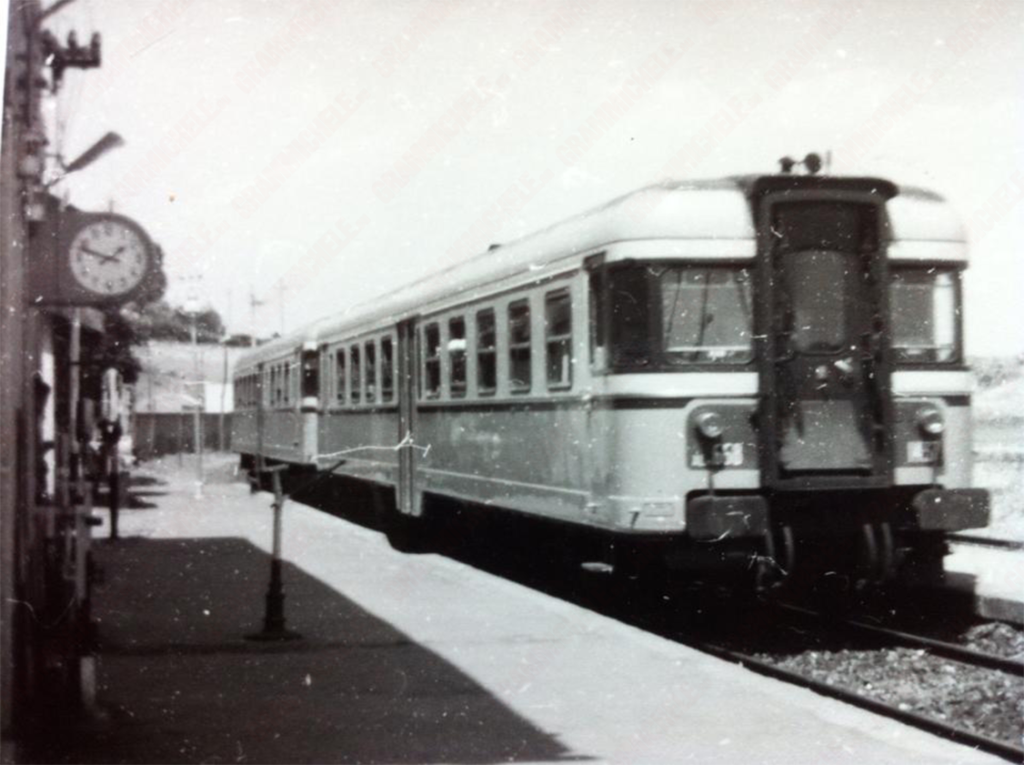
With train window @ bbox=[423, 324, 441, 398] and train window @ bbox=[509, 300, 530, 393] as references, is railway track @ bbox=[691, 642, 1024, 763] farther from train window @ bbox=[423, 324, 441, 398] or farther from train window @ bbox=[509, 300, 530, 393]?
train window @ bbox=[423, 324, 441, 398]

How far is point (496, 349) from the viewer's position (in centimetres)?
1288

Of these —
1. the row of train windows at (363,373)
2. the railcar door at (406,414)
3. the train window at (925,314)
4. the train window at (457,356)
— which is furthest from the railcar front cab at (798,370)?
the row of train windows at (363,373)

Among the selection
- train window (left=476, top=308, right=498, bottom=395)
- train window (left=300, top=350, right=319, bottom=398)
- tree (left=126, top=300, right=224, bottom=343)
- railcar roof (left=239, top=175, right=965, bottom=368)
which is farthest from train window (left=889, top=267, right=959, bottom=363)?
tree (left=126, top=300, right=224, bottom=343)

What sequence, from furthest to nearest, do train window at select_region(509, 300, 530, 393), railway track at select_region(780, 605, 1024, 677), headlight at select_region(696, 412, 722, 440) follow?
train window at select_region(509, 300, 530, 393) → headlight at select_region(696, 412, 722, 440) → railway track at select_region(780, 605, 1024, 677)

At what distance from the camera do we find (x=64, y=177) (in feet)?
26.2

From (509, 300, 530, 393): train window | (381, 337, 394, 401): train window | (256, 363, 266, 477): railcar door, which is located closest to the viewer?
Answer: (509, 300, 530, 393): train window

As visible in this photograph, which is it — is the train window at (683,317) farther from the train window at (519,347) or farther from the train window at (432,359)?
the train window at (432,359)

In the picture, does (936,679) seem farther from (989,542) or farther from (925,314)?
(989,542)

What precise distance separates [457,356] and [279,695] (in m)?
6.14

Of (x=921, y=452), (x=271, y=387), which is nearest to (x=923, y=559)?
(x=921, y=452)

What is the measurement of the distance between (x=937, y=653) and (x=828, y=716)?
2.17 meters

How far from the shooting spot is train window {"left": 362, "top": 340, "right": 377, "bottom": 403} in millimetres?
17172

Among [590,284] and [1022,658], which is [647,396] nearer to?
[590,284]

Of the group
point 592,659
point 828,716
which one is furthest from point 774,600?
point 828,716
